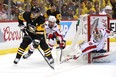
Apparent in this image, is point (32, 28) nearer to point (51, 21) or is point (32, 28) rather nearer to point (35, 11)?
point (35, 11)

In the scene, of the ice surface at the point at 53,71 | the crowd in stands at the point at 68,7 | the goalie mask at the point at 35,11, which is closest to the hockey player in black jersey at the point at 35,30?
the goalie mask at the point at 35,11

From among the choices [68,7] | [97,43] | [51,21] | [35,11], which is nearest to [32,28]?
[35,11]

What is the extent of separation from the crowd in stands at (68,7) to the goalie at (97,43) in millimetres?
1182

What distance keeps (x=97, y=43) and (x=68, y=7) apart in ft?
18.9

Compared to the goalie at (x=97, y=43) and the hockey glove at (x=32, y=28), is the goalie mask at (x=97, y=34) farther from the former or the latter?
the hockey glove at (x=32, y=28)

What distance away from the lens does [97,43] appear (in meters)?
8.40

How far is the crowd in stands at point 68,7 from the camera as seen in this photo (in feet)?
35.5

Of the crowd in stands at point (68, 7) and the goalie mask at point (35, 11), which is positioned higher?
the goalie mask at point (35, 11)

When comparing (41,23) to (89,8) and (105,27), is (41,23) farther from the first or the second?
(89,8)

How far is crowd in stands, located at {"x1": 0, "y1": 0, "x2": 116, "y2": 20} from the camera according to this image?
10.8 metres

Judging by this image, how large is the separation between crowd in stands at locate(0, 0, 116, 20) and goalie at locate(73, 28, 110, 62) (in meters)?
1.18

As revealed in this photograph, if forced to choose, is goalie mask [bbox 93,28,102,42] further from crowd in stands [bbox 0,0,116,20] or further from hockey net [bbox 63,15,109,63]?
crowd in stands [bbox 0,0,116,20]

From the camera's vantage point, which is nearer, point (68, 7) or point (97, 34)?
point (97, 34)

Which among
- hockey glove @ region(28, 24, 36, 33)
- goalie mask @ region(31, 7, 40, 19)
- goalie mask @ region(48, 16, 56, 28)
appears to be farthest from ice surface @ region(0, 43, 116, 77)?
goalie mask @ region(31, 7, 40, 19)
